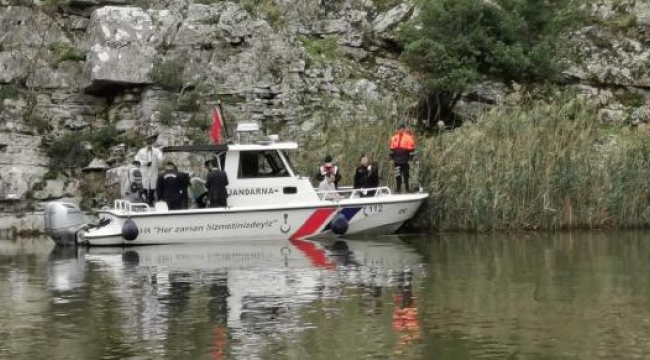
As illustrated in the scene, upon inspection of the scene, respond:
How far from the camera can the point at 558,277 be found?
15.4 meters

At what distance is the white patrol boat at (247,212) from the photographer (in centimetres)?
2242

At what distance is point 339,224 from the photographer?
22.8 meters

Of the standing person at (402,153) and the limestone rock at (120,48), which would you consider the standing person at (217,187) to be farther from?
the limestone rock at (120,48)

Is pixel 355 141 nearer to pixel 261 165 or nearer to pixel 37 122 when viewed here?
pixel 261 165

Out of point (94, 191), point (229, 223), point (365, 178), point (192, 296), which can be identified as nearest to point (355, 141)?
point (365, 178)

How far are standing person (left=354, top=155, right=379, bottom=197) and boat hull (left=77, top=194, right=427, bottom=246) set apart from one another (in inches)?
29.8

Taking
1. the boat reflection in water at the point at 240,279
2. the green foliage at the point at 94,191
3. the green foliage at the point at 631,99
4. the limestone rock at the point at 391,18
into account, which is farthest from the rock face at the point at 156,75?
the boat reflection in water at the point at 240,279

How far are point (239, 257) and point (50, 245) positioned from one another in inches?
235

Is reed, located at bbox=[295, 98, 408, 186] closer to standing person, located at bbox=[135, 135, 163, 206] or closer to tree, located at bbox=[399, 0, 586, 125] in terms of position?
tree, located at bbox=[399, 0, 586, 125]

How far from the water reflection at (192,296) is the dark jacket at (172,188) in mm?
1166

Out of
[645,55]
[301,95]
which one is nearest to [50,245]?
[301,95]

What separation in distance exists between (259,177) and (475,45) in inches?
365

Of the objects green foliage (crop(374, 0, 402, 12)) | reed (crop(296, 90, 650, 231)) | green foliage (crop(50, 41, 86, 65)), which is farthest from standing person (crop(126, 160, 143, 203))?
green foliage (crop(374, 0, 402, 12))

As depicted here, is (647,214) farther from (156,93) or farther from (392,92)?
(156,93)
